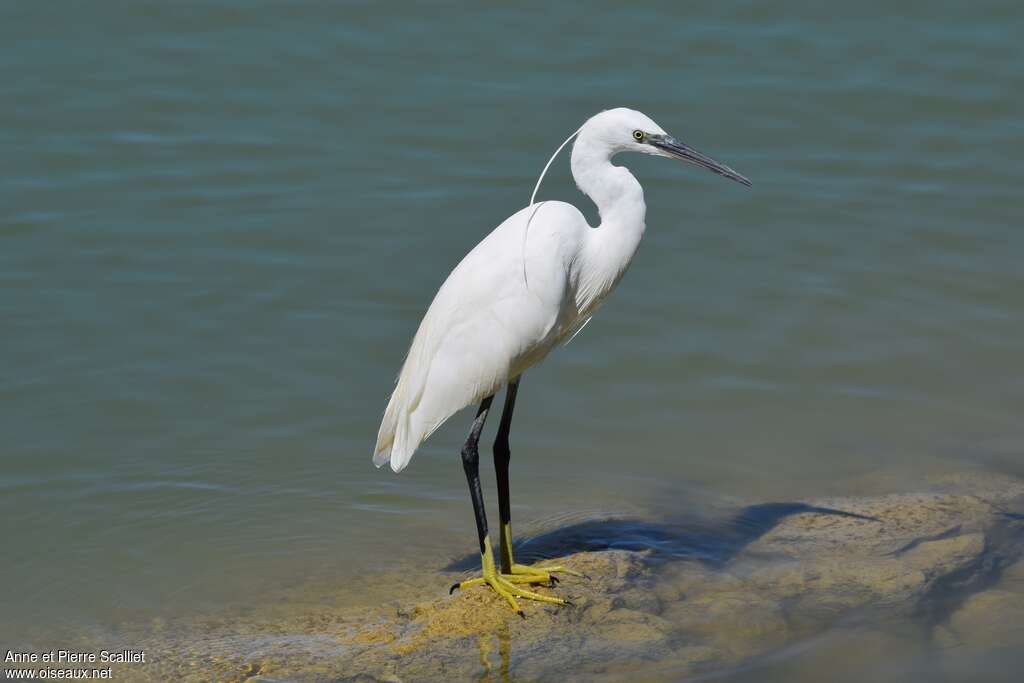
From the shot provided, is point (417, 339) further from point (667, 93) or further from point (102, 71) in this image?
point (102, 71)

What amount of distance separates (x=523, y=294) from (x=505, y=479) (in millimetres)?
987

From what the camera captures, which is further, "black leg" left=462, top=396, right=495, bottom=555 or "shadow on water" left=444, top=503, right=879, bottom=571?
"shadow on water" left=444, top=503, right=879, bottom=571

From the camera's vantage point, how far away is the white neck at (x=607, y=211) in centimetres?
579

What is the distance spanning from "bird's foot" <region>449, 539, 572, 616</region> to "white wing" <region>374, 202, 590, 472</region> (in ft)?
1.99

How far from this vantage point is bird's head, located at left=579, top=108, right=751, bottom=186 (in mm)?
5707

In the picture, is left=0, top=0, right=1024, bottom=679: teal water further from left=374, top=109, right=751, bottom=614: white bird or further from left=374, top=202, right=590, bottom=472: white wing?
left=374, top=202, right=590, bottom=472: white wing

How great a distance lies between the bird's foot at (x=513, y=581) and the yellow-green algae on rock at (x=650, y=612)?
5 cm

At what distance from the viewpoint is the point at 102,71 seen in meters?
11.2

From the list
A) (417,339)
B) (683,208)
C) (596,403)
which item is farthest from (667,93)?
(417,339)

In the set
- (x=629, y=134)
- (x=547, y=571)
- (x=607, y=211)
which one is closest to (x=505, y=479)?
(x=547, y=571)

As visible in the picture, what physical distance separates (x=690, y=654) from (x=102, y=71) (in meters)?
7.99

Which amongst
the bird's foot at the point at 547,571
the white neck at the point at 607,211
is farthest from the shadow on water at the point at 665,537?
the white neck at the point at 607,211

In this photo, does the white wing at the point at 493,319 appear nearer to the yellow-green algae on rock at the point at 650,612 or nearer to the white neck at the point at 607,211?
the white neck at the point at 607,211

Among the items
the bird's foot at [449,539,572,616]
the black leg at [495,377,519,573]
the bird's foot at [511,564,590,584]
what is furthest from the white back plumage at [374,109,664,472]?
the bird's foot at [511,564,590,584]
